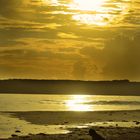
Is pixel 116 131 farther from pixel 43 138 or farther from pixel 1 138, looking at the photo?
pixel 1 138

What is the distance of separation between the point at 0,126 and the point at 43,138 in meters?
11.3

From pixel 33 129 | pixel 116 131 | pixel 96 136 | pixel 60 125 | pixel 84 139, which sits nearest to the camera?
pixel 96 136

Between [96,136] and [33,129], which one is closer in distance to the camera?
[96,136]

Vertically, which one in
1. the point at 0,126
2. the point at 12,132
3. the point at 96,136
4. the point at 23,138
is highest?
the point at 0,126

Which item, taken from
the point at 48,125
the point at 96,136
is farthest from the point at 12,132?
the point at 96,136

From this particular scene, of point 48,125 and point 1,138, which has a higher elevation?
point 48,125

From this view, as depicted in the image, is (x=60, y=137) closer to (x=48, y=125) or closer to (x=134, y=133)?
(x=134, y=133)

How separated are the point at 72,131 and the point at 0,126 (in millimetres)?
8682

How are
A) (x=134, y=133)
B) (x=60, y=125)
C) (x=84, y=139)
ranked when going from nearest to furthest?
(x=84, y=139), (x=134, y=133), (x=60, y=125)

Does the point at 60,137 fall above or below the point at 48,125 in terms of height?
below

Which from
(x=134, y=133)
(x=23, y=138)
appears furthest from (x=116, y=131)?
(x=23, y=138)

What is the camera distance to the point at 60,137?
36.8 meters

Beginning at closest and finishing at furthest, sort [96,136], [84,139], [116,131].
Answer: [96,136] < [84,139] < [116,131]

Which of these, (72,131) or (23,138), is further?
(72,131)
